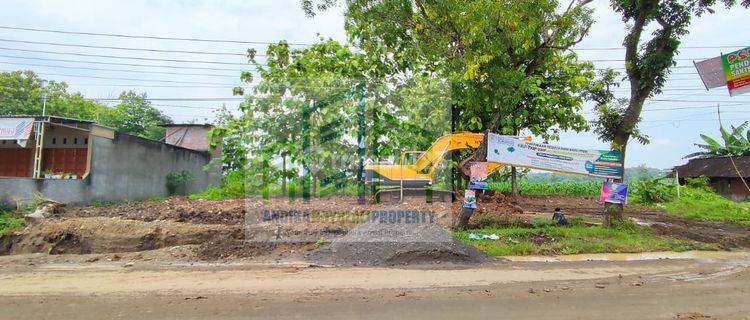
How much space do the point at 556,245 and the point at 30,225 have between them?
506 inches

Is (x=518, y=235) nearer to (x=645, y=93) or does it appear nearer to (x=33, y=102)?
(x=645, y=93)

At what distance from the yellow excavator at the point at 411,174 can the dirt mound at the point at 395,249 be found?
3.24 meters

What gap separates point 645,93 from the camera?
12.4 m

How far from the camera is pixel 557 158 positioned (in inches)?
478

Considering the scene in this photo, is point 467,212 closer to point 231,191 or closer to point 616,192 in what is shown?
point 616,192

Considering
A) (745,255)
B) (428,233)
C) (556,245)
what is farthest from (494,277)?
(745,255)

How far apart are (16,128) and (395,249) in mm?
16067

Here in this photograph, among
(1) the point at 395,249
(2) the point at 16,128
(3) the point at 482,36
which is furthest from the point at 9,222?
(3) the point at 482,36

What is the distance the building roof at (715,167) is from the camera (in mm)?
30609

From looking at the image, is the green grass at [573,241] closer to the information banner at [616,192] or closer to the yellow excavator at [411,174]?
the information banner at [616,192]

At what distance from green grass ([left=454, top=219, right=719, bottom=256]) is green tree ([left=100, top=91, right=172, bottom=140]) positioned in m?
35.1

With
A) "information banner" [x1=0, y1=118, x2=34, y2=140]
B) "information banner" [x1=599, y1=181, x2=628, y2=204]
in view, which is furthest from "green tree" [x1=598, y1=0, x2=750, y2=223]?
"information banner" [x1=0, y1=118, x2=34, y2=140]

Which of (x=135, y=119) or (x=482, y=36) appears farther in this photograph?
(x=135, y=119)

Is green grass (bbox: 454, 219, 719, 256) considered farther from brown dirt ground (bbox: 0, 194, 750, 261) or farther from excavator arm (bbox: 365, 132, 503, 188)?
excavator arm (bbox: 365, 132, 503, 188)
